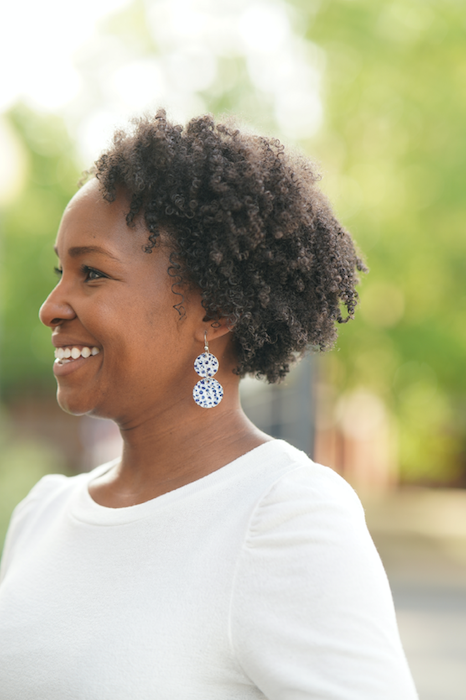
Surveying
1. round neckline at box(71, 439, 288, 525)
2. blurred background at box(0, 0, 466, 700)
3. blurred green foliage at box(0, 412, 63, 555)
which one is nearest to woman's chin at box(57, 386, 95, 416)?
round neckline at box(71, 439, 288, 525)

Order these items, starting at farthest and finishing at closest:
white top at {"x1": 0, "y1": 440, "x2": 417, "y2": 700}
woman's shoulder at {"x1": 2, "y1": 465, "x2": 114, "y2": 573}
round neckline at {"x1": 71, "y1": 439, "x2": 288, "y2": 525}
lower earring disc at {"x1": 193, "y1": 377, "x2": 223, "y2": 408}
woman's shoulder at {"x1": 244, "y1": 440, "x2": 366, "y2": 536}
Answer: woman's shoulder at {"x1": 2, "y1": 465, "x2": 114, "y2": 573} → lower earring disc at {"x1": 193, "y1": 377, "x2": 223, "y2": 408} → round neckline at {"x1": 71, "y1": 439, "x2": 288, "y2": 525} → woman's shoulder at {"x1": 244, "y1": 440, "x2": 366, "y2": 536} → white top at {"x1": 0, "y1": 440, "x2": 417, "y2": 700}

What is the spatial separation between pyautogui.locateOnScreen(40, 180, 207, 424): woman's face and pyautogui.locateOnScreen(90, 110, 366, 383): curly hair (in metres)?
0.03

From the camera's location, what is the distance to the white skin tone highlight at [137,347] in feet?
5.70

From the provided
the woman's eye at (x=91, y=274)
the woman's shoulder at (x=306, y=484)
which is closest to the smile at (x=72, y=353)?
the woman's eye at (x=91, y=274)

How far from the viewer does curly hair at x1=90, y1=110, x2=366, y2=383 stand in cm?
171

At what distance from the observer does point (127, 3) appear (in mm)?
10742

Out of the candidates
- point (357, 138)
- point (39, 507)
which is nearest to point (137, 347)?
point (39, 507)

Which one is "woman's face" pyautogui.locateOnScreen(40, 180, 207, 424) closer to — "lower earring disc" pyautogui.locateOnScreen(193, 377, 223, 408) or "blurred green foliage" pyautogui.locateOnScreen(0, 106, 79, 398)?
"lower earring disc" pyautogui.locateOnScreen(193, 377, 223, 408)

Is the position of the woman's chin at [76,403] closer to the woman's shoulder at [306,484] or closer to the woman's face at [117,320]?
the woman's face at [117,320]

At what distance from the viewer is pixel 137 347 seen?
174 centimetres

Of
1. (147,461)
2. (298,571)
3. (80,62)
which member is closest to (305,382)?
(147,461)

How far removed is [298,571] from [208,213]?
77 cm

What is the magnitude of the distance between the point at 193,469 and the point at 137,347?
30cm

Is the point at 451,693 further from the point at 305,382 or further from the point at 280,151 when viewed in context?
the point at 280,151
